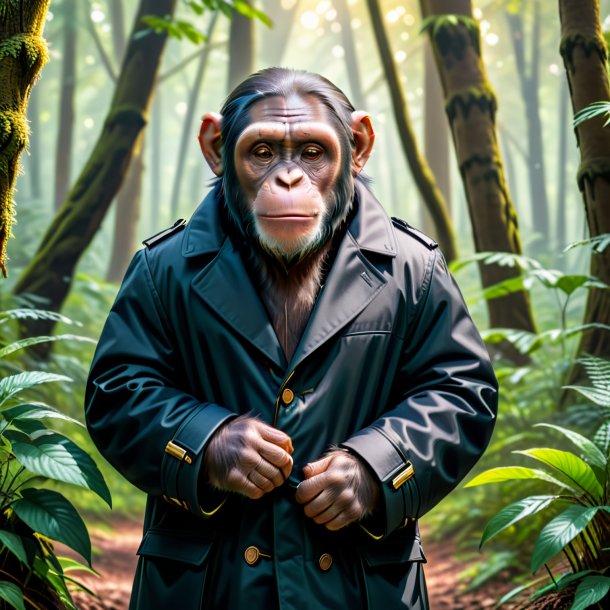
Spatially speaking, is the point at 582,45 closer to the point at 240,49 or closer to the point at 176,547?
the point at 176,547

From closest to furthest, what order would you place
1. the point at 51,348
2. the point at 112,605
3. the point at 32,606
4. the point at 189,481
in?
1. the point at 189,481
2. the point at 32,606
3. the point at 112,605
4. the point at 51,348

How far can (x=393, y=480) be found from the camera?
186 centimetres

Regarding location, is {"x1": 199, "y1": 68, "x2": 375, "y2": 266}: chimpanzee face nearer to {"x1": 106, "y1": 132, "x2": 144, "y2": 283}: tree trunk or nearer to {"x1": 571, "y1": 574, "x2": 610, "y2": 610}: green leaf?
{"x1": 571, "y1": 574, "x2": 610, "y2": 610}: green leaf

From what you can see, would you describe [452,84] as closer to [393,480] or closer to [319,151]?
[319,151]

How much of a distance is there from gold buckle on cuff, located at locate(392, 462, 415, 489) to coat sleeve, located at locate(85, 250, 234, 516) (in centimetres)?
40

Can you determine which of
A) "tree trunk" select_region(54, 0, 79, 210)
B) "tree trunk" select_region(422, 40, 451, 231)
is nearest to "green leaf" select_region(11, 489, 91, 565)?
"tree trunk" select_region(422, 40, 451, 231)

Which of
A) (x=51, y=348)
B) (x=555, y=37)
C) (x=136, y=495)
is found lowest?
(x=136, y=495)

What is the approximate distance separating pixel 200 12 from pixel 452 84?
1.67m

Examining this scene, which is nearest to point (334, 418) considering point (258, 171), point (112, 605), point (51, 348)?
point (258, 171)

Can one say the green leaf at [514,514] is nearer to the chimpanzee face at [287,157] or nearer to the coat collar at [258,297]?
the coat collar at [258,297]

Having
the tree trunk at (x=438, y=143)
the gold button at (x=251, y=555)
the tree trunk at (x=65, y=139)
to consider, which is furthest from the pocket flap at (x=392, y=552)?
the tree trunk at (x=65, y=139)

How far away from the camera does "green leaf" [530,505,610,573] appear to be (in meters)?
2.35

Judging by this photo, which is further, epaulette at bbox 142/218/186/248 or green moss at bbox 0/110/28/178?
green moss at bbox 0/110/28/178

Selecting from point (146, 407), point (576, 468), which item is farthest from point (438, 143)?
point (146, 407)
